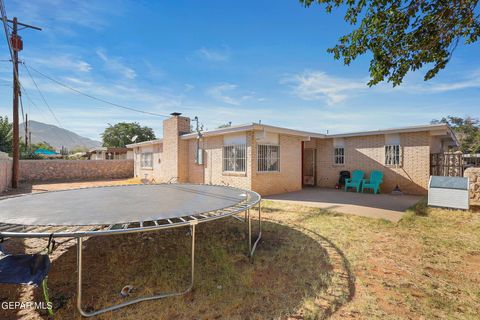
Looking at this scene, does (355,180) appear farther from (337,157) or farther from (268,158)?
(268,158)

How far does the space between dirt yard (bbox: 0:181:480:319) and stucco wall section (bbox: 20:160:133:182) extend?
50.9ft

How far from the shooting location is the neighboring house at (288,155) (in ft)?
29.8

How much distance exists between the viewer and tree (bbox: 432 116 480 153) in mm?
23586

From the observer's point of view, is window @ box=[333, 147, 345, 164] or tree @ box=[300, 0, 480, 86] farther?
window @ box=[333, 147, 345, 164]

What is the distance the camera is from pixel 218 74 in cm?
1353

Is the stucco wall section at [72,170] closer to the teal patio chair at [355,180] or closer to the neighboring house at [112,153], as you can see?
the neighboring house at [112,153]

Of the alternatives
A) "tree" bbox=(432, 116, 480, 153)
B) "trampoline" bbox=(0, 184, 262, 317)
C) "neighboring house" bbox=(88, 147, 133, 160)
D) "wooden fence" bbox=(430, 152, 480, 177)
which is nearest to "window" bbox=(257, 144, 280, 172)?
"trampoline" bbox=(0, 184, 262, 317)

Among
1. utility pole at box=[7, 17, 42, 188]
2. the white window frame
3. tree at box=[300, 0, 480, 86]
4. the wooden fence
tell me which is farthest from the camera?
the white window frame

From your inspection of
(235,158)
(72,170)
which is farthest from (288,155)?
(72,170)

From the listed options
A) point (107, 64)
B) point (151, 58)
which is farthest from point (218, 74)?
point (107, 64)

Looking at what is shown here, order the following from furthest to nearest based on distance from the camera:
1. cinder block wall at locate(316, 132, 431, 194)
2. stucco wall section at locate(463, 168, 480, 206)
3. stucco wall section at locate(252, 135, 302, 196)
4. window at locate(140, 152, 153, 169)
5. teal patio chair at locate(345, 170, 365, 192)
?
window at locate(140, 152, 153, 169) → teal patio chair at locate(345, 170, 365, 192) → cinder block wall at locate(316, 132, 431, 194) → stucco wall section at locate(252, 135, 302, 196) → stucco wall section at locate(463, 168, 480, 206)

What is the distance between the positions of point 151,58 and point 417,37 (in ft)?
36.4

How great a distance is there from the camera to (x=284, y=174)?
32.8 feet

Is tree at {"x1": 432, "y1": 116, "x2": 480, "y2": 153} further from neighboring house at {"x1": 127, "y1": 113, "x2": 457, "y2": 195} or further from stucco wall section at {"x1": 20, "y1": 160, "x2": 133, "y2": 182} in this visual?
stucco wall section at {"x1": 20, "y1": 160, "x2": 133, "y2": 182}
